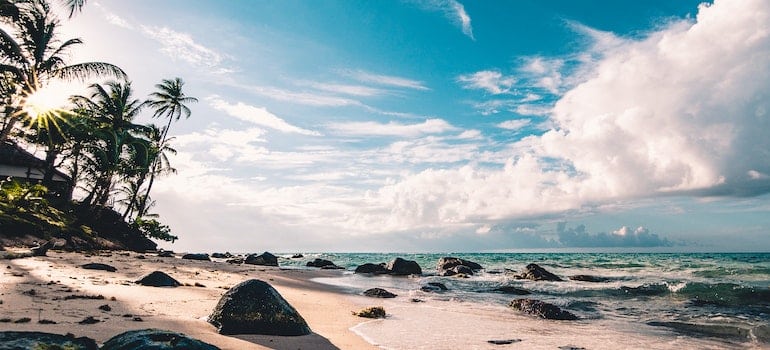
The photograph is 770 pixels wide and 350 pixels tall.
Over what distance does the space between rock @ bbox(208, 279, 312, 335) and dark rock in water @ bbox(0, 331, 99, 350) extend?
2.67m

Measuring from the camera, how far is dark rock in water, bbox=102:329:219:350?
4387mm

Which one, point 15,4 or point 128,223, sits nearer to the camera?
point 15,4

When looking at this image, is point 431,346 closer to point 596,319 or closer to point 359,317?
point 359,317

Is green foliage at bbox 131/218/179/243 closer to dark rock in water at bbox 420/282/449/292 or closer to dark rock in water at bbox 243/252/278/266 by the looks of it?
dark rock in water at bbox 243/252/278/266

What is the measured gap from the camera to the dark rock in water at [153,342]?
4.39m

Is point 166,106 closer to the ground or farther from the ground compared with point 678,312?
farther from the ground

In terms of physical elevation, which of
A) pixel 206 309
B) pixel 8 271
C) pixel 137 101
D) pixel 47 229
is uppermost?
pixel 137 101

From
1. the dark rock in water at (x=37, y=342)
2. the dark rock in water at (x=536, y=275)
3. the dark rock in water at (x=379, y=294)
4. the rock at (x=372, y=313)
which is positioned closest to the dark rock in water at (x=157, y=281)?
the rock at (x=372, y=313)

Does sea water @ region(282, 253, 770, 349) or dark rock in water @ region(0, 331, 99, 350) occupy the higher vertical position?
dark rock in water @ region(0, 331, 99, 350)

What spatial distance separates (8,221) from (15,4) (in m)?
9.82

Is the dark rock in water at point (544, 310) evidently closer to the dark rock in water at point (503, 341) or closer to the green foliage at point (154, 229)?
the dark rock in water at point (503, 341)

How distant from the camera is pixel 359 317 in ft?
34.9

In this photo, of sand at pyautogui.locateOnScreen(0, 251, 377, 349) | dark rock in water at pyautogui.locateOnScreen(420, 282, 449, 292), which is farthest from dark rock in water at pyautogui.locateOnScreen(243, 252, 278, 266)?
sand at pyautogui.locateOnScreen(0, 251, 377, 349)

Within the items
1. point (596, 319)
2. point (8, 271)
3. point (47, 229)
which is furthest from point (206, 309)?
point (47, 229)
